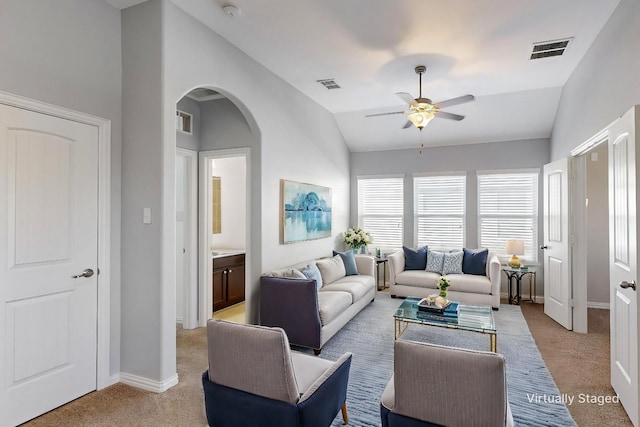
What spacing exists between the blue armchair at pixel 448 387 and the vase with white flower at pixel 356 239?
4.83 meters

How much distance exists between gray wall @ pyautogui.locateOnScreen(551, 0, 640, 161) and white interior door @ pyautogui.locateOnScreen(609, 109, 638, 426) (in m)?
0.37

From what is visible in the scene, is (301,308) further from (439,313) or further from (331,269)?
(439,313)

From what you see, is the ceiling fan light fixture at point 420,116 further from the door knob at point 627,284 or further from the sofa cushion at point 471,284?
the sofa cushion at point 471,284

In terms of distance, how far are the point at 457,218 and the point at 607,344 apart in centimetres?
301

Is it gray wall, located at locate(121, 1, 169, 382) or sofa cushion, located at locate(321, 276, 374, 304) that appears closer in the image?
gray wall, located at locate(121, 1, 169, 382)

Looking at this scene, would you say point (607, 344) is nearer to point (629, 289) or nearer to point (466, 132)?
point (629, 289)

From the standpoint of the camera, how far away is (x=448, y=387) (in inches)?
61.6

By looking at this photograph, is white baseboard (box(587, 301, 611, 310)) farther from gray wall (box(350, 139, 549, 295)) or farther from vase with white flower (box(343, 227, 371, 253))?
vase with white flower (box(343, 227, 371, 253))

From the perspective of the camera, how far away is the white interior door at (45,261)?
238 centimetres

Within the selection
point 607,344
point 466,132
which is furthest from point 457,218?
point 607,344

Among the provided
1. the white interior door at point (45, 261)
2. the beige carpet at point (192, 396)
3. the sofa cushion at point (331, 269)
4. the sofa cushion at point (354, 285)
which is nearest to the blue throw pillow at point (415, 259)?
the sofa cushion at point (354, 285)

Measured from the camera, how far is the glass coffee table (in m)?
3.37

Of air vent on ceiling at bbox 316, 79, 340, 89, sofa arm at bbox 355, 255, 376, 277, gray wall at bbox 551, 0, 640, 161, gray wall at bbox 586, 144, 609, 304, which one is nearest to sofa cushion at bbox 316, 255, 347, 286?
sofa arm at bbox 355, 255, 376, 277

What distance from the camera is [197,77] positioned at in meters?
3.21
